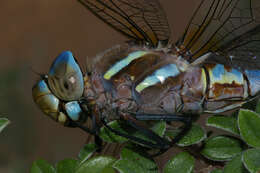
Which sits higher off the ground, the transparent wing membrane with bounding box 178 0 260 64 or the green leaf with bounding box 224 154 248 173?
the transparent wing membrane with bounding box 178 0 260 64

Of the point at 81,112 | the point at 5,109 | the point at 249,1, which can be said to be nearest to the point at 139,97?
the point at 81,112

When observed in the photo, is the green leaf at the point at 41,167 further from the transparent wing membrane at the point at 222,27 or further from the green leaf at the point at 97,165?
the transparent wing membrane at the point at 222,27

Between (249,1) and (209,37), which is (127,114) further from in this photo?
(249,1)

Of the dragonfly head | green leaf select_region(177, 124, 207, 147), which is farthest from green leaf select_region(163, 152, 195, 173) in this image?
the dragonfly head

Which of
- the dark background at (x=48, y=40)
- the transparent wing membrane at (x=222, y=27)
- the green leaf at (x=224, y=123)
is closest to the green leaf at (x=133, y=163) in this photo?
the green leaf at (x=224, y=123)

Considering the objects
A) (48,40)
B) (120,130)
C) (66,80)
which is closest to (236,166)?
(120,130)

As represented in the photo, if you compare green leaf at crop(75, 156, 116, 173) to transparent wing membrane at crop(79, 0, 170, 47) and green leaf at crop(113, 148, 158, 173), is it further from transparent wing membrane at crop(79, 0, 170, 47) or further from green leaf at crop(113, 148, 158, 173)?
transparent wing membrane at crop(79, 0, 170, 47)
